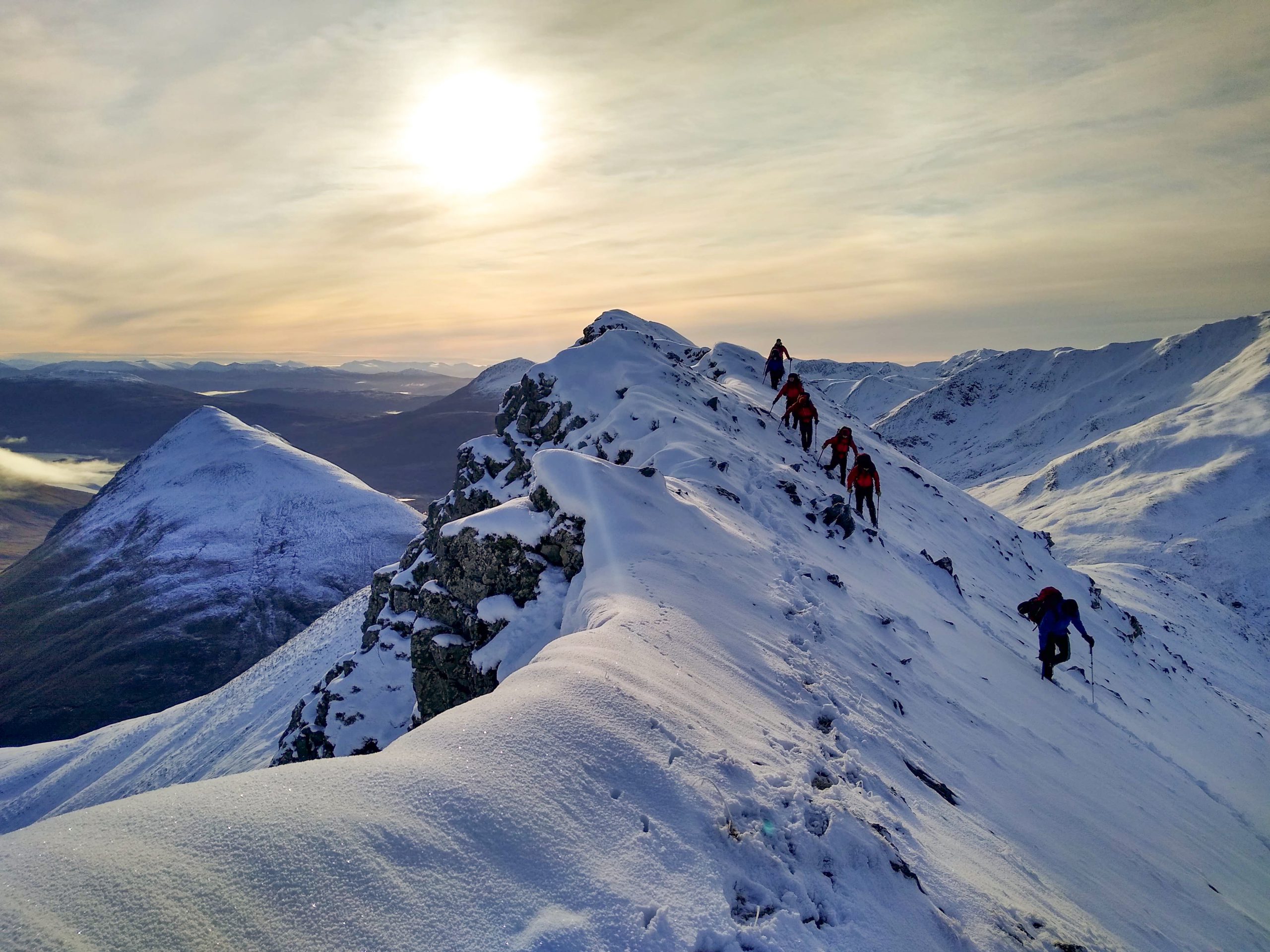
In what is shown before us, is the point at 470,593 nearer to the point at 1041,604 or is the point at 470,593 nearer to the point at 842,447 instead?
the point at 1041,604

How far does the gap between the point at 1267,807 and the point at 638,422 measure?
2333 centimetres

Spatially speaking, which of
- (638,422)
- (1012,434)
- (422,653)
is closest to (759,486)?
(638,422)

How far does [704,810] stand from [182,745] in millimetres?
55348

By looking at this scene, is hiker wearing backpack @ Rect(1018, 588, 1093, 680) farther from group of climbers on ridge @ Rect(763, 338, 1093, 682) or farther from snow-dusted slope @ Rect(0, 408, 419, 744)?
snow-dusted slope @ Rect(0, 408, 419, 744)

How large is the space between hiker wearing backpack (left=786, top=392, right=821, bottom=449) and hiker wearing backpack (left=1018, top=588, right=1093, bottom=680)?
12.9 meters

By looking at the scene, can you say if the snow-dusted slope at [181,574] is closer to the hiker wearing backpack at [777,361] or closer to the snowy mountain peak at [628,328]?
the snowy mountain peak at [628,328]

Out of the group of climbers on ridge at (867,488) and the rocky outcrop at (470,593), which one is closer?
the rocky outcrop at (470,593)

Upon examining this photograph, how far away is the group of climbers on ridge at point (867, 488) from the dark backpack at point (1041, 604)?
0.5 inches

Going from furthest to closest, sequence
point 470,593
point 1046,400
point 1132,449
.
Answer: point 1046,400 → point 1132,449 → point 470,593

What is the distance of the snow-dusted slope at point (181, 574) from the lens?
7600 cm

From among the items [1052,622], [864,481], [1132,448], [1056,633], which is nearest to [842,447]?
[864,481]

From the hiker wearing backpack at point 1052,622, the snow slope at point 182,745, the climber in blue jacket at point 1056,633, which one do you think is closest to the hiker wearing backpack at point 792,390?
the hiker wearing backpack at point 1052,622

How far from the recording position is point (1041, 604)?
660 inches

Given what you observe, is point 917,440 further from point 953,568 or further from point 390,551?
point 953,568
